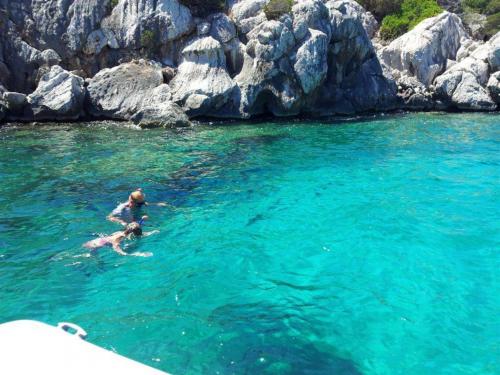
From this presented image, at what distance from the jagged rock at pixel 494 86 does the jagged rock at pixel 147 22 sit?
70.9 feet

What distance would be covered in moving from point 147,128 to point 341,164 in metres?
12.7

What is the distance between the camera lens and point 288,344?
7.18 meters

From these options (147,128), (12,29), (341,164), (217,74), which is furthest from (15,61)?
(341,164)

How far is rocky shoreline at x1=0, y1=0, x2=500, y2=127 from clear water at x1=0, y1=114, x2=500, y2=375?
955 centimetres

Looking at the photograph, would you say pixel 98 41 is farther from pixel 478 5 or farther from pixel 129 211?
pixel 478 5

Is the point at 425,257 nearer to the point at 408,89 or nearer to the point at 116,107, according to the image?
the point at 116,107

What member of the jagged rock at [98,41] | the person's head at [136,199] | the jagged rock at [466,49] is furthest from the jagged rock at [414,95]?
the person's head at [136,199]

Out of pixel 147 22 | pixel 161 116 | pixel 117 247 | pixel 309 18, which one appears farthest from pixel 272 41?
pixel 117 247

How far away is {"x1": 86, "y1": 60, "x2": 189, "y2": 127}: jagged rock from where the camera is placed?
2795 centimetres

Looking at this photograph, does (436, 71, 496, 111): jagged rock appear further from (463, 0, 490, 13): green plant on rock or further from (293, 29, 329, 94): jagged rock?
(463, 0, 490, 13): green plant on rock

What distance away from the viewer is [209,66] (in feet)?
95.1

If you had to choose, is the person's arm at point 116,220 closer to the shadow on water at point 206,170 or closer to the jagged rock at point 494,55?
the shadow on water at point 206,170

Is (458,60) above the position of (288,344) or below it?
above

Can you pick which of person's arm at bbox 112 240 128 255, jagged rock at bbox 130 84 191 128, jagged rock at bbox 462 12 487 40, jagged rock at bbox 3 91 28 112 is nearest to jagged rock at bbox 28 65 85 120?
jagged rock at bbox 3 91 28 112
